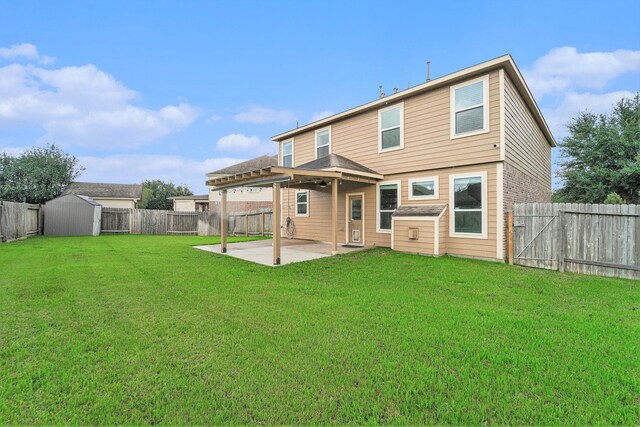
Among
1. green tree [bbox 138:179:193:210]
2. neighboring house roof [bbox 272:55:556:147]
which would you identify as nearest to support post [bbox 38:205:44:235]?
green tree [bbox 138:179:193:210]

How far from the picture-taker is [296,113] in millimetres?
17094

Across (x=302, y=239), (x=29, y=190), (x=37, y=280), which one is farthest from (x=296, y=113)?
(x=29, y=190)

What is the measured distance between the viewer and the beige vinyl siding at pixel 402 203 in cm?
Result: 775

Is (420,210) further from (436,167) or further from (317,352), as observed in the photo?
(317,352)

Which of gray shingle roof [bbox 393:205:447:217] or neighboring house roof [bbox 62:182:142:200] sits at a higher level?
neighboring house roof [bbox 62:182:142:200]

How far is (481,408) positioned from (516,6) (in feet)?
40.5

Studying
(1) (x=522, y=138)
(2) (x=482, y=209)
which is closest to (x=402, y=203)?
(2) (x=482, y=209)

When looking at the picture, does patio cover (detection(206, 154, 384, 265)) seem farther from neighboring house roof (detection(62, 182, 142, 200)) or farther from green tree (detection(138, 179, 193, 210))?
green tree (detection(138, 179, 193, 210))

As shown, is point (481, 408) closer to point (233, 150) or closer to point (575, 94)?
point (575, 94)

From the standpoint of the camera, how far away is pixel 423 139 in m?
9.10

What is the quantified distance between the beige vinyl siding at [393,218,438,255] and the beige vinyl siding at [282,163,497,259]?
39cm

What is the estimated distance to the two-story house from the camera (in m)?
7.70

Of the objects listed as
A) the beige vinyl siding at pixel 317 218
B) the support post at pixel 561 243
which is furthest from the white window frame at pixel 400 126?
the support post at pixel 561 243

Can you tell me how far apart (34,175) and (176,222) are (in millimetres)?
11649
